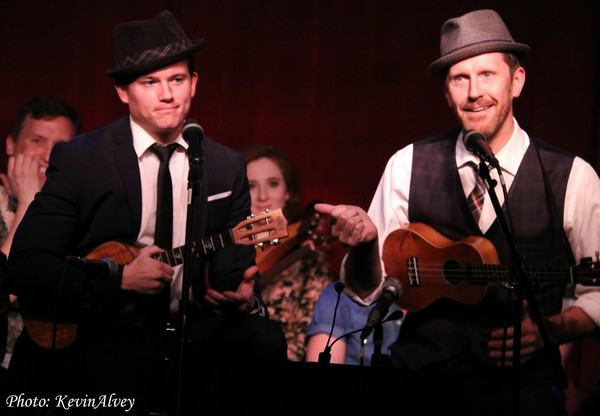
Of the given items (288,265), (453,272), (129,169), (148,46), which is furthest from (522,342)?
(148,46)

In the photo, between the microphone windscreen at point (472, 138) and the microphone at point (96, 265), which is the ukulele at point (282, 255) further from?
the microphone windscreen at point (472, 138)

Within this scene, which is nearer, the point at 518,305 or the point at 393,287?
the point at 518,305

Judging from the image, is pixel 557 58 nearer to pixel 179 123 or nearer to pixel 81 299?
pixel 179 123

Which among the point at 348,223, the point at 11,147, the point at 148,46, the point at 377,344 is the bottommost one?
the point at 377,344

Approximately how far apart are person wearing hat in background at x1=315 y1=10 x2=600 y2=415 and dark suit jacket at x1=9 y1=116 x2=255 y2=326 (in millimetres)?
756

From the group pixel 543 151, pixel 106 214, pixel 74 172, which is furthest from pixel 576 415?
pixel 74 172

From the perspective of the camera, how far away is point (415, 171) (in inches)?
138

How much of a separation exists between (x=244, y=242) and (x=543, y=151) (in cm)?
160

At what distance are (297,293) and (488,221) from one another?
6.44 feet

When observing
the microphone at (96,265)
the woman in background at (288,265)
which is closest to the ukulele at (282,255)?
the woman in background at (288,265)

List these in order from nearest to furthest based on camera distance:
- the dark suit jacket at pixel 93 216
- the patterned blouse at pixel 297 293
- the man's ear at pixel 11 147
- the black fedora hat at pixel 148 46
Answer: the dark suit jacket at pixel 93 216, the black fedora hat at pixel 148 46, the man's ear at pixel 11 147, the patterned blouse at pixel 297 293

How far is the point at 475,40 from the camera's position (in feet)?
11.0

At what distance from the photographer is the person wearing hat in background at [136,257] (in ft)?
10.2

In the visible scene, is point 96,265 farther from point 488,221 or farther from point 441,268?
point 488,221
